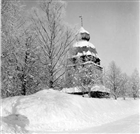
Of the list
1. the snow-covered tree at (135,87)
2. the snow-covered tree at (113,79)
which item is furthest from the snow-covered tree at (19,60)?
the snow-covered tree at (135,87)

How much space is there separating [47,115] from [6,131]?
3358 millimetres

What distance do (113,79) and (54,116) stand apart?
105 ft

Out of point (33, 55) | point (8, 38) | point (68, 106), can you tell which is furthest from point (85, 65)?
point (8, 38)

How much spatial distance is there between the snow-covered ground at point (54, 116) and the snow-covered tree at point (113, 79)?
26629 mm

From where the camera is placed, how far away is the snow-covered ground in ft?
30.1

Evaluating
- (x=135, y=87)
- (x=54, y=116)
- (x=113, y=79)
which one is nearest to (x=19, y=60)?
(x=54, y=116)

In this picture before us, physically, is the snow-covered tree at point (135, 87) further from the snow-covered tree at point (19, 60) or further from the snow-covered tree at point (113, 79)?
the snow-covered tree at point (19, 60)

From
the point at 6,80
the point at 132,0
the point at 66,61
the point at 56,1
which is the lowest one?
the point at 6,80

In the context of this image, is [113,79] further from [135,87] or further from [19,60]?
[19,60]

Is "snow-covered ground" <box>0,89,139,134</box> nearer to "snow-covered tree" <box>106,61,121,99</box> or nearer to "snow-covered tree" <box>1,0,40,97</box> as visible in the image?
"snow-covered tree" <box>1,0,40,97</box>

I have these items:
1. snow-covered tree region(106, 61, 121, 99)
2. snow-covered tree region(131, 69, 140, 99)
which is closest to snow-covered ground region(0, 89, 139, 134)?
snow-covered tree region(106, 61, 121, 99)

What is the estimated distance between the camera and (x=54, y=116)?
35.1 feet

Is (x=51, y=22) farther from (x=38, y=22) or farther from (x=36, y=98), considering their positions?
(x=36, y=98)

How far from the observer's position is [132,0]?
1083 centimetres
